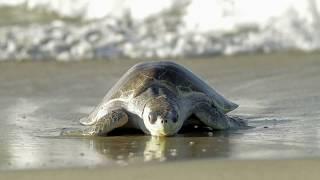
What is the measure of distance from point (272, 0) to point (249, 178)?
7667 millimetres

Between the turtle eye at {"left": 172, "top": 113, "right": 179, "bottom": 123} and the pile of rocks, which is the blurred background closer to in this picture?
the pile of rocks

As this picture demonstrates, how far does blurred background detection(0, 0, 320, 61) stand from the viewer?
10.7 metres

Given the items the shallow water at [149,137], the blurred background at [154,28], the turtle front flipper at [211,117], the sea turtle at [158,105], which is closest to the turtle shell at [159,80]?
the sea turtle at [158,105]

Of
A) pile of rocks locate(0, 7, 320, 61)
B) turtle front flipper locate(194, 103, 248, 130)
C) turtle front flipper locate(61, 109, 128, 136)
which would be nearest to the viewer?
turtle front flipper locate(61, 109, 128, 136)

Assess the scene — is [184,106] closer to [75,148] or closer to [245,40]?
[75,148]

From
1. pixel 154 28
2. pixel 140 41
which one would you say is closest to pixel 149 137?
pixel 140 41

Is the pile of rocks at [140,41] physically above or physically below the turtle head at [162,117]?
above

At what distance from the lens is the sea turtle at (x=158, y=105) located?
552cm

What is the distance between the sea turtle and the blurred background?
4.52m

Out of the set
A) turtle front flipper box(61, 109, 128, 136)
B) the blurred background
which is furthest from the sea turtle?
the blurred background

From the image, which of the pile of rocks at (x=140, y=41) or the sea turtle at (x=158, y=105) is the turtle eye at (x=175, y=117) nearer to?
the sea turtle at (x=158, y=105)

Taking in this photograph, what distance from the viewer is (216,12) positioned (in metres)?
11.8

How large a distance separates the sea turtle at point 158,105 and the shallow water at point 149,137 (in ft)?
0.30

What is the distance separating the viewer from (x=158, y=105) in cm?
554
